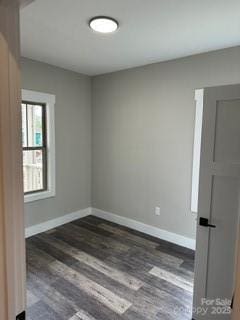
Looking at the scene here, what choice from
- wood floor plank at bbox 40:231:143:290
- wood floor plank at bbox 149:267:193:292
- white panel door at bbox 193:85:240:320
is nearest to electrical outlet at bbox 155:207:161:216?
wood floor plank at bbox 149:267:193:292

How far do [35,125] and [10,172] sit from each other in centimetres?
311

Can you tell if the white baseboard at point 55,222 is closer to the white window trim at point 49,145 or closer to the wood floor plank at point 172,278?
the white window trim at point 49,145

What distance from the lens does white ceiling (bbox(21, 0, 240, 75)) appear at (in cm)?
200

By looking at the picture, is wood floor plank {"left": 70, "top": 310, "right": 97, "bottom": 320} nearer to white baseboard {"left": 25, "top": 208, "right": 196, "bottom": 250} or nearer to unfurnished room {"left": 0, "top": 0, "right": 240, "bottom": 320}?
unfurnished room {"left": 0, "top": 0, "right": 240, "bottom": 320}

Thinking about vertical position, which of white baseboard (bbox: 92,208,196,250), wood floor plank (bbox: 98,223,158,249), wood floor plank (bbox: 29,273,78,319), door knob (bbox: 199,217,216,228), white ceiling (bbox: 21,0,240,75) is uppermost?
white ceiling (bbox: 21,0,240,75)

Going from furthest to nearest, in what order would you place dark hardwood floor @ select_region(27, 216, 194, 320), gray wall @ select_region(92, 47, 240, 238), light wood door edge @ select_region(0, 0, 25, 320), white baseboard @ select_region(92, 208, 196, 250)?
white baseboard @ select_region(92, 208, 196, 250) → gray wall @ select_region(92, 47, 240, 238) → dark hardwood floor @ select_region(27, 216, 194, 320) → light wood door edge @ select_region(0, 0, 25, 320)

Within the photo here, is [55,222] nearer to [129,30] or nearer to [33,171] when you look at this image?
[33,171]

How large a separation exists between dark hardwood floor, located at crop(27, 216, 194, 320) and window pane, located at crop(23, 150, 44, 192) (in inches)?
32.1

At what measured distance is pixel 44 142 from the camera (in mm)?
3916

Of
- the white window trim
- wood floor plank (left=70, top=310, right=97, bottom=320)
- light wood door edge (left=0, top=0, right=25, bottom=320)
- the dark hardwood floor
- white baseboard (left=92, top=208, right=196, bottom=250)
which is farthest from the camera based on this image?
the white window trim

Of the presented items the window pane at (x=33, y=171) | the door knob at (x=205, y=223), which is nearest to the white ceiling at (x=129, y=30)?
the window pane at (x=33, y=171)

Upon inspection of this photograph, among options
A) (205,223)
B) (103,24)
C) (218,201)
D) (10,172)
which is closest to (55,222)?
(205,223)

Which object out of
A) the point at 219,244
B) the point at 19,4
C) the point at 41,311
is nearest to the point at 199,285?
the point at 219,244

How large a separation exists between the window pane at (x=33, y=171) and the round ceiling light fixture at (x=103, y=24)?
2.23m
